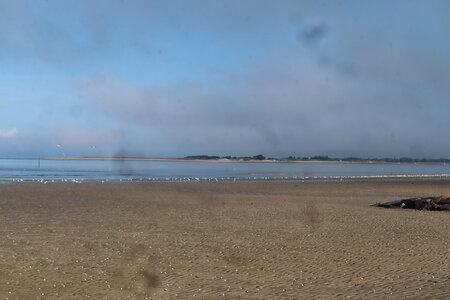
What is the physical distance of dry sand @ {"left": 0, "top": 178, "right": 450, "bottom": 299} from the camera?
26.8ft

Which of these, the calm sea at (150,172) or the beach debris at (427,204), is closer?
the beach debris at (427,204)

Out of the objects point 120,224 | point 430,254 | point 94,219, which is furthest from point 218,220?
point 430,254

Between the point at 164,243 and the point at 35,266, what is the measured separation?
3680 millimetres

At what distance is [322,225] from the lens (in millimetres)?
16016

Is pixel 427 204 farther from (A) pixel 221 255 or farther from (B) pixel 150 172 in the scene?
(B) pixel 150 172

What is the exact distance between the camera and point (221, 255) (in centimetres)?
1098

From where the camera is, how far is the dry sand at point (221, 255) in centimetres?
816

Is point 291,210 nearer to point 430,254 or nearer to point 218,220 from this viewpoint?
point 218,220

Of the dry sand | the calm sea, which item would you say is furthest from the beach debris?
the calm sea

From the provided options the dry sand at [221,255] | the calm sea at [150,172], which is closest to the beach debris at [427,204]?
the dry sand at [221,255]

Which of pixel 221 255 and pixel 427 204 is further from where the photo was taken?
pixel 427 204

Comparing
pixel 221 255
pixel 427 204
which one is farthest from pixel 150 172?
pixel 221 255

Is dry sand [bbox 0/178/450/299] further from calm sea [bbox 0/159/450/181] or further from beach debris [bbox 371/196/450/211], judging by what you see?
calm sea [bbox 0/159/450/181]

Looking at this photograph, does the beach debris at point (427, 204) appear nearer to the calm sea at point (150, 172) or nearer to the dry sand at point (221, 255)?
the dry sand at point (221, 255)
